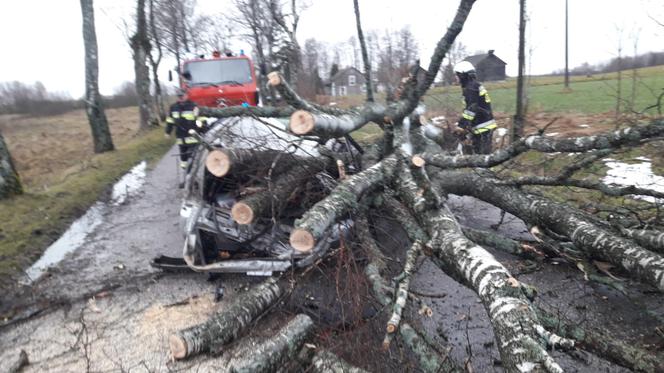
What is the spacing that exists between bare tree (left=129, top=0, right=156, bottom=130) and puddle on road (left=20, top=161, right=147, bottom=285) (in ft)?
28.7

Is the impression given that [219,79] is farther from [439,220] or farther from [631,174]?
[439,220]

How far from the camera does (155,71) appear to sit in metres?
24.0

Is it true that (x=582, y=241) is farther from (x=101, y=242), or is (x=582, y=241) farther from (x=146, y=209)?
(x=146, y=209)

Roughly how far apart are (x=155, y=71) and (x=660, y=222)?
24.1 metres

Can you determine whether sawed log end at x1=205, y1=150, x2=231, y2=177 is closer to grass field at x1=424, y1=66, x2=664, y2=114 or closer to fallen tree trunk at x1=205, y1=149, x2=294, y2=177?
fallen tree trunk at x1=205, y1=149, x2=294, y2=177

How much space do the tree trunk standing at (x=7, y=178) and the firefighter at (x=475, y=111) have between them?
7097 millimetres

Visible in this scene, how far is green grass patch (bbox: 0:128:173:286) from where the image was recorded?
536cm

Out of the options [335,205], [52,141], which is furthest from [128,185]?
[52,141]

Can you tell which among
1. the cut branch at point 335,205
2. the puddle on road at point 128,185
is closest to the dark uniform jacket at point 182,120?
the puddle on road at point 128,185

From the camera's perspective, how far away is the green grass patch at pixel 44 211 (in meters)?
5.36

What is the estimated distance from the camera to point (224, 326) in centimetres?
333

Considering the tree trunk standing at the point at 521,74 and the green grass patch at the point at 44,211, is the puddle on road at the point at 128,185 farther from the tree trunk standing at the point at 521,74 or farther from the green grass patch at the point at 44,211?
the tree trunk standing at the point at 521,74

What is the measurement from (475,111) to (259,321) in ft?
16.1

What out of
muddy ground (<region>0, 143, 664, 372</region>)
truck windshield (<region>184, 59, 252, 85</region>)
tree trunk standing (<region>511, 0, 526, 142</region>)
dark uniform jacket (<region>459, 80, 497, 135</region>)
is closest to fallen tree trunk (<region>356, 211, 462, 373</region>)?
muddy ground (<region>0, 143, 664, 372</region>)
